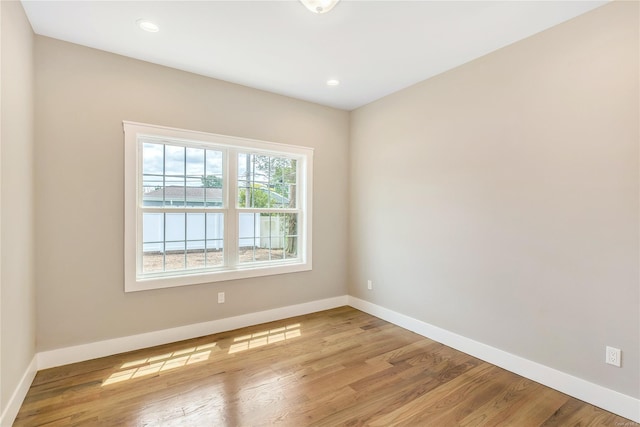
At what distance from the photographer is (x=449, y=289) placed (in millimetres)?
3080

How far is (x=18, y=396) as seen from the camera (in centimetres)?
201

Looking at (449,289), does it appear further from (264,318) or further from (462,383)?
(264,318)

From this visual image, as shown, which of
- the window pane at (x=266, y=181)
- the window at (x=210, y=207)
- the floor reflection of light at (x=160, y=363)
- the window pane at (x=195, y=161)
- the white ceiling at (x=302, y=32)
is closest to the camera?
the white ceiling at (x=302, y=32)

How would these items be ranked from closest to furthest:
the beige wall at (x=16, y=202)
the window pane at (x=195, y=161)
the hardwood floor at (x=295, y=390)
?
1. the beige wall at (x=16, y=202)
2. the hardwood floor at (x=295, y=390)
3. the window pane at (x=195, y=161)

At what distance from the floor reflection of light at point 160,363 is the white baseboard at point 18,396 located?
47 cm

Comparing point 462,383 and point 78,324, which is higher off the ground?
point 78,324

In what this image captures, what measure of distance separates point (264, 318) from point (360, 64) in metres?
2.99

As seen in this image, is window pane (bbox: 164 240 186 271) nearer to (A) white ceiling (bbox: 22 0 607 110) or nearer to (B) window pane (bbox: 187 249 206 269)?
(B) window pane (bbox: 187 249 206 269)

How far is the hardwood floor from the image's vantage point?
198 centimetres

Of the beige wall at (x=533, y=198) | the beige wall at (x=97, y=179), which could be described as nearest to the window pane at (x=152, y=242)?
the beige wall at (x=97, y=179)

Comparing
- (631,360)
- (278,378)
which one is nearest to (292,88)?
(278,378)

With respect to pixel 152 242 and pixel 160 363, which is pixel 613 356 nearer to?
pixel 160 363

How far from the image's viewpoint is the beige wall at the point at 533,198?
6.72ft

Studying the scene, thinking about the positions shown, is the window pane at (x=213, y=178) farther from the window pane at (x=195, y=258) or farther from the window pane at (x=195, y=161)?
the window pane at (x=195, y=258)
